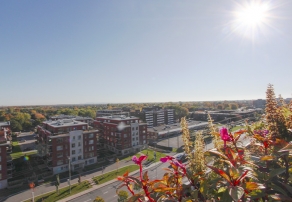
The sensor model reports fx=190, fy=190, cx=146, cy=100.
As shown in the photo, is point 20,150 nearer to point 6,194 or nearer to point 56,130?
point 56,130

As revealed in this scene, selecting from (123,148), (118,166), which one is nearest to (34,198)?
(118,166)

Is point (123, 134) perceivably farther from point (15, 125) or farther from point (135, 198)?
point (15, 125)

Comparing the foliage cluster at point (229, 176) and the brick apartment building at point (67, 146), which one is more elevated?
the foliage cluster at point (229, 176)

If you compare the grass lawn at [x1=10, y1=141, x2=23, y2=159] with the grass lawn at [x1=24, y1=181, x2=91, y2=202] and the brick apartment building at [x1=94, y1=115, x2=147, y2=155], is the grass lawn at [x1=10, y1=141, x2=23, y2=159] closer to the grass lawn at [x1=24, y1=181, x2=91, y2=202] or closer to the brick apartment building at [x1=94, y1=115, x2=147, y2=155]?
the brick apartment building at [x1=94, y1=115, x2=147, y2=155]

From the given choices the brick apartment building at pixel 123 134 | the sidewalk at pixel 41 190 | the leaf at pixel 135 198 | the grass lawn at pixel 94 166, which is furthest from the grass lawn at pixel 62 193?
the leaf at pixel 135 198

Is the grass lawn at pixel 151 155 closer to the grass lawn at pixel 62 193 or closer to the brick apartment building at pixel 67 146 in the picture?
the brick apartment building at pixel 67 146

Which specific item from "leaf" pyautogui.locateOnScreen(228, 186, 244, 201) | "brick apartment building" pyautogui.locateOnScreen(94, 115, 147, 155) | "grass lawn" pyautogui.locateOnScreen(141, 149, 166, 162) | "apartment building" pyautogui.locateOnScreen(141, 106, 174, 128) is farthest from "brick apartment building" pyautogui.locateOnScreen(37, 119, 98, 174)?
"apartment building" pyautogui.locateOnScreen(141, 106, 174, 128)
